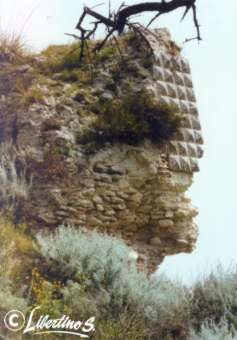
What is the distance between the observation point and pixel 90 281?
6.72m

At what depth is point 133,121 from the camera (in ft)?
27.9

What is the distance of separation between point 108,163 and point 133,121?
604mm

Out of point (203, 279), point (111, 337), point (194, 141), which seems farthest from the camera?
point (194, 141)

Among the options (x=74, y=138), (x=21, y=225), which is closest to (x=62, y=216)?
(x=21, y=225)

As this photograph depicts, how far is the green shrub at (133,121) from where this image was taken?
8.46 metres

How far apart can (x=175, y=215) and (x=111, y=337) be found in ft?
9.23

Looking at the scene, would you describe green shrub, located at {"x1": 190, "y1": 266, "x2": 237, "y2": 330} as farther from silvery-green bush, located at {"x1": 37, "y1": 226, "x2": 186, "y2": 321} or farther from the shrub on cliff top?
the shrub on cliff top

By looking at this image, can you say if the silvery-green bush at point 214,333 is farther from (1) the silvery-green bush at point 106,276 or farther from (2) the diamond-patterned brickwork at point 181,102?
(2) the diamond-patterned brickwork at point 181,102

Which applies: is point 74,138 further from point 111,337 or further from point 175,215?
point 111,337

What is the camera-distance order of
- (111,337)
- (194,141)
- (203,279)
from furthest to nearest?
(194,141) < (203,279) < (111,337)

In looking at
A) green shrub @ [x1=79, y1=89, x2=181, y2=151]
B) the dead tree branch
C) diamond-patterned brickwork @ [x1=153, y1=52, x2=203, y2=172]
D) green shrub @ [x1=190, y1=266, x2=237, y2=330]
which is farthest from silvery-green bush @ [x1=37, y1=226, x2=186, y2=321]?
the dead tree branch

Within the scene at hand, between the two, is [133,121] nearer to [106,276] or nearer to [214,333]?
[106,276]

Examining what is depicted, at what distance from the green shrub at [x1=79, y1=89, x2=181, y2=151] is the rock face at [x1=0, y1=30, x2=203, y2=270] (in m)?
0.11

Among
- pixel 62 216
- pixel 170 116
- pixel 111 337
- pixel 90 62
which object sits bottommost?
pixel 111 337
